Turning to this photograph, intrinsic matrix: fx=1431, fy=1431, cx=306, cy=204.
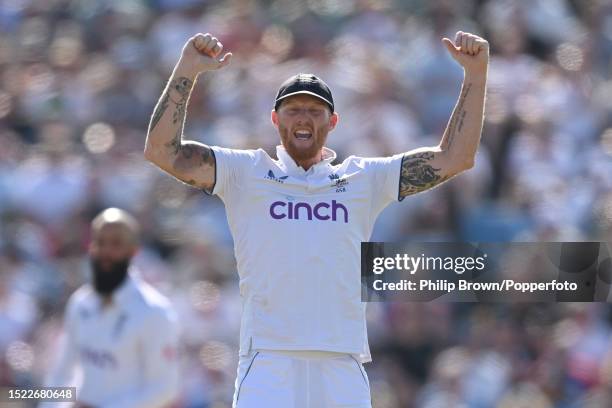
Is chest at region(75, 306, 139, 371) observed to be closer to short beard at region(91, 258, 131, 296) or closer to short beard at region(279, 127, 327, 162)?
short beard at region(91, 258, 131, 296)

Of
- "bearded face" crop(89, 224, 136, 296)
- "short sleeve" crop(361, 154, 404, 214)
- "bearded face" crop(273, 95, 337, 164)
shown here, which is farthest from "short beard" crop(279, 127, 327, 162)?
"bearded face" crop(89, 224, 136, 296)

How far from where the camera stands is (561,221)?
10.3m

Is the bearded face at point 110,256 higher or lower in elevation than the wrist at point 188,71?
lower

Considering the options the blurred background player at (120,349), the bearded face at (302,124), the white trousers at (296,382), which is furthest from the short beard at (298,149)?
the blurred background player at (120,349)

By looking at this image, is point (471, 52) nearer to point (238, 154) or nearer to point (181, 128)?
point (238, 154)

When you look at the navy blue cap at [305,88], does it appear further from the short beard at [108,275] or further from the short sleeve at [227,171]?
the short beard at [108,275]

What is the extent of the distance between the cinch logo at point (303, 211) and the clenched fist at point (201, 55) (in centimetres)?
60

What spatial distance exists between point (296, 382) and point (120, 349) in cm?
160

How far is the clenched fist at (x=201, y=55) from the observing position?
556cm

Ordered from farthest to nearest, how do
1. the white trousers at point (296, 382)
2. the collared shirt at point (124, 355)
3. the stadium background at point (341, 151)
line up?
the stadium background at point (341, 151) → the collared shirt at point (124, 355) → the white trousers at point (296, 382)

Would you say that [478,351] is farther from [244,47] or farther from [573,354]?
[244,47]

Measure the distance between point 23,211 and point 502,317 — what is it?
3824mm

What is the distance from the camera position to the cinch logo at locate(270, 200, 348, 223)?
217 inches

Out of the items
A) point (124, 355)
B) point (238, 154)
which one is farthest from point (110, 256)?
point (238, 154)
